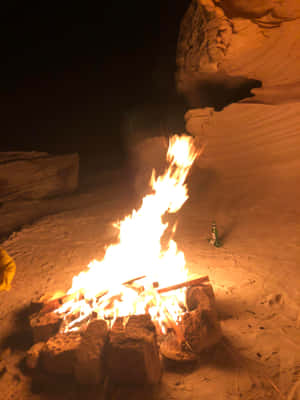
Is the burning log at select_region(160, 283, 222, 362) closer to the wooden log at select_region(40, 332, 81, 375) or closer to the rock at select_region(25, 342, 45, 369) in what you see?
the wooden log at select_region(40, 332, 81, 375)

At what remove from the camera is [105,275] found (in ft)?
13.2

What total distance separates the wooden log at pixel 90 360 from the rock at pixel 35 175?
643 cm

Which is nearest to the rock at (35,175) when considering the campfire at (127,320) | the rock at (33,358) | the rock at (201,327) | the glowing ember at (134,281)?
the glowing ember at (134,281)

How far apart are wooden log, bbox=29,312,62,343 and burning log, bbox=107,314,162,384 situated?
817 millimetres

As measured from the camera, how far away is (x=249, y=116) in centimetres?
579

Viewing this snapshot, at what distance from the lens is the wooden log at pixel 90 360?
98.3 inches

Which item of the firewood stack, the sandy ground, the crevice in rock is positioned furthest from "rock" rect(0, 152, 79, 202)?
the firewood stack

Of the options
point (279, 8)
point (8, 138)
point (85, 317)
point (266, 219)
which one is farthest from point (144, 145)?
point (8, 138)

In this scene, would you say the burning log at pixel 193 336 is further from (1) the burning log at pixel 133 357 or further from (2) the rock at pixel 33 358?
(2) the rock at pixel 33 358

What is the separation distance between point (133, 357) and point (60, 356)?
0.73m

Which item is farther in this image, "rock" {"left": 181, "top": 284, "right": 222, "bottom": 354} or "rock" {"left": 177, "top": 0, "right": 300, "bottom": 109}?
"rock" {"left": 177, "top": 0, "right": 300, "bottom": 109}

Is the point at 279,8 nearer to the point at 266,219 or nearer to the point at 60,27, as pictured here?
the point at 266,219

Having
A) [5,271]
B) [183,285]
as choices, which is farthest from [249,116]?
[5,271]

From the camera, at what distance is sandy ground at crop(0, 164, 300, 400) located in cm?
252
